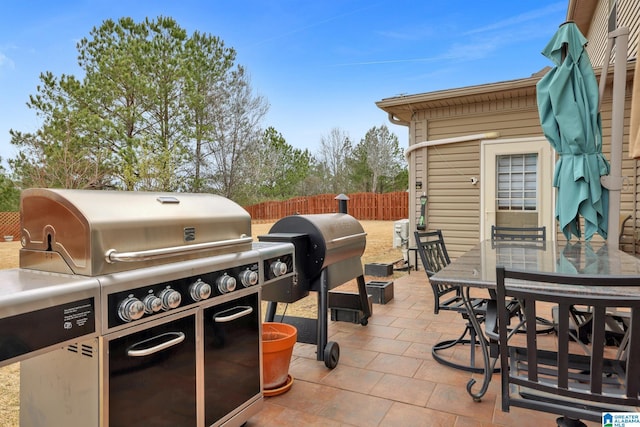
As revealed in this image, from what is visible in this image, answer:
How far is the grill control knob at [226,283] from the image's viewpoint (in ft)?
6.04

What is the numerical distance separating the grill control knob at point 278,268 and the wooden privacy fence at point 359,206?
17.5 metres

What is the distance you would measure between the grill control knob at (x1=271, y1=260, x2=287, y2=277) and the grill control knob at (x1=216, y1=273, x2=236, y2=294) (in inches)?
14.4

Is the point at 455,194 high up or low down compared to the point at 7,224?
up

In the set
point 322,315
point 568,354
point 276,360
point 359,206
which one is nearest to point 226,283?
point 276,360

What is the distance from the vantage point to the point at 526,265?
94.7 inches

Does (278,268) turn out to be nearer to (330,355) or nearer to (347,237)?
(330,355)

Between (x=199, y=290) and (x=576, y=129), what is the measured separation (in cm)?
288

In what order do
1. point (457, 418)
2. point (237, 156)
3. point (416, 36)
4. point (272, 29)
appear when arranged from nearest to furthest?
point (457, 418) → point (416, 36) → point (272, 29) → point (237, 156)

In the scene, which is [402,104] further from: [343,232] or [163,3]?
[163,3]

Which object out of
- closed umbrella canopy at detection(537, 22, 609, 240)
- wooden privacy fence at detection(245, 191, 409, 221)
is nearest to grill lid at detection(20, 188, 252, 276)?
closed umbrella canopy at detection(537, 22, 609, 240)

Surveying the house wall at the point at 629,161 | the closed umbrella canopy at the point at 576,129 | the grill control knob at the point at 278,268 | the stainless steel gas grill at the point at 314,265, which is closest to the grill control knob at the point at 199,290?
the grill control knob at the point at 278,268

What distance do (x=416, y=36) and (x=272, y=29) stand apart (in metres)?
5.08

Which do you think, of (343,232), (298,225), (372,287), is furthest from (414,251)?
(298,225)

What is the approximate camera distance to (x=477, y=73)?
15.5 m
